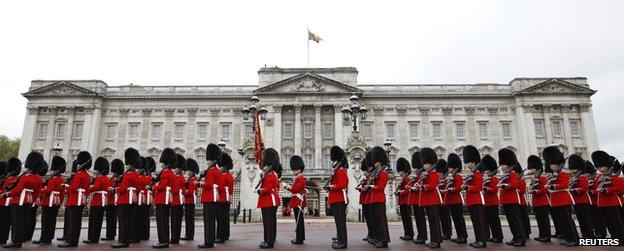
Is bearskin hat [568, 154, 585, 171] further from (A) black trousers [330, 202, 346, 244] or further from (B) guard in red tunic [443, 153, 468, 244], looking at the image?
(A) black trousers [330, 202, 346, 244]

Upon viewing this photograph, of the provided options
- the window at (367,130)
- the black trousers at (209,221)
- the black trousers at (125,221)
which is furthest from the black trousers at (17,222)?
the window at (367,130)

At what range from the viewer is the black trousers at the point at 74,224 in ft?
32.0

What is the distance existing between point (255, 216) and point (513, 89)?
38.9 meters

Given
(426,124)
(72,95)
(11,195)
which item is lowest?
(11,195)

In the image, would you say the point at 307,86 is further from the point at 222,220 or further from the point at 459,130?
the point at 222,220

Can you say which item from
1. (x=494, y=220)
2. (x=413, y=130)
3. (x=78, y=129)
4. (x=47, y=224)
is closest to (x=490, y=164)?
(x=494, y=220)

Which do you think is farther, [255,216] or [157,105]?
[157,105]

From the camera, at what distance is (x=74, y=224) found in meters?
9.84

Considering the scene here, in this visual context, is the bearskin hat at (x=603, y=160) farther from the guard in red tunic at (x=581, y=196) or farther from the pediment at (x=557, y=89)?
the pediment at (x=557, y=89)

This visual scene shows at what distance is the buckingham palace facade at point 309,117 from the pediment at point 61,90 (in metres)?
0.12

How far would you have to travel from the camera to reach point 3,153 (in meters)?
61.4

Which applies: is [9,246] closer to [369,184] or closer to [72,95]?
[369,184]

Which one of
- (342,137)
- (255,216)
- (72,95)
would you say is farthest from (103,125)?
(255,216)

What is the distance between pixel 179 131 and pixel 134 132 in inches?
209
